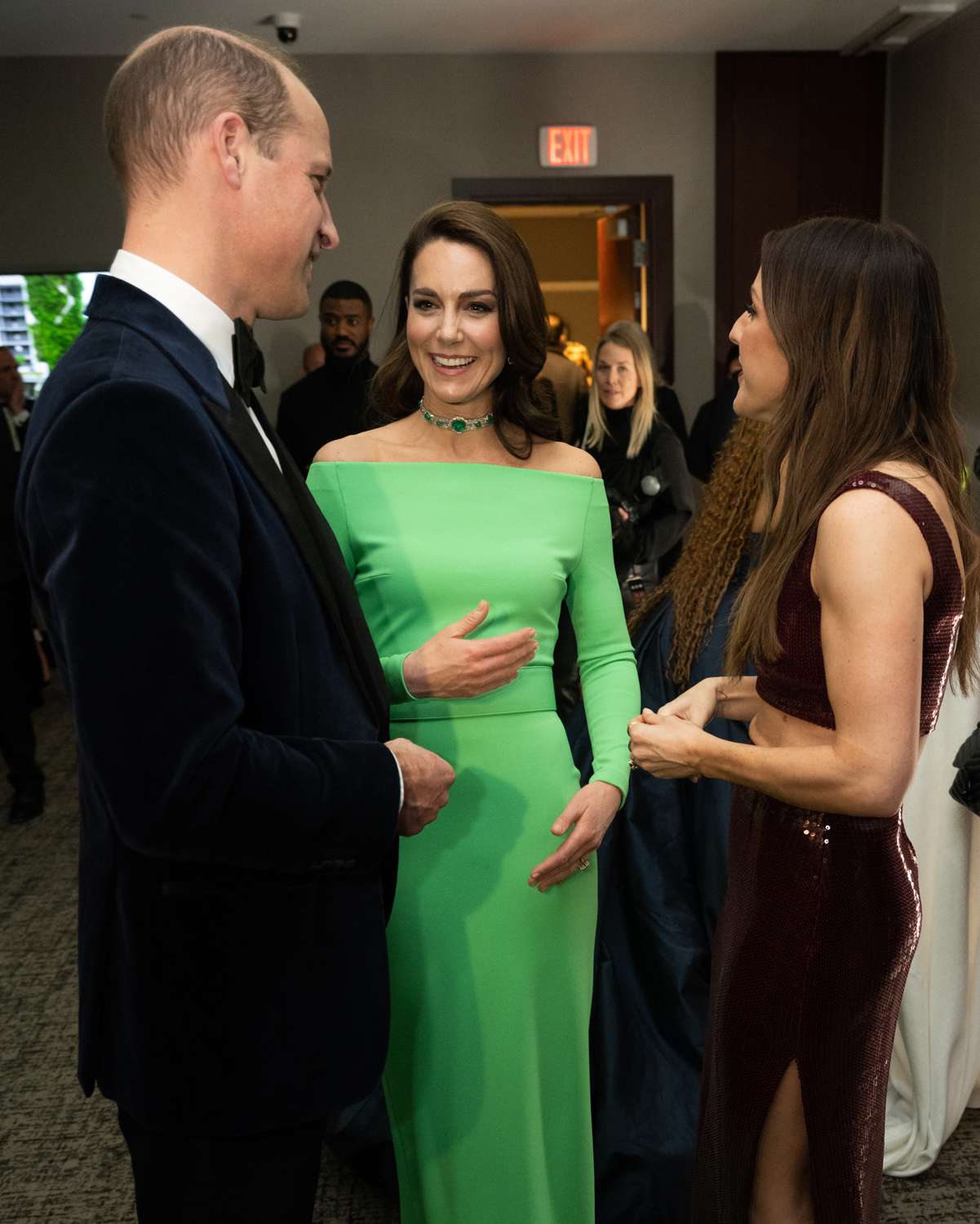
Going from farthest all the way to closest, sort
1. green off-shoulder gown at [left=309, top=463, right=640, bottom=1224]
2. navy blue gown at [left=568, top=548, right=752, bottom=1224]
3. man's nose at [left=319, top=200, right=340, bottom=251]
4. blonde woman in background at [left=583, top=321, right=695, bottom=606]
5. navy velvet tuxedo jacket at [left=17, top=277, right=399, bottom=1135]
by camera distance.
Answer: blonde woman in background at [left=583, top=321, right=695, bottom=606]
navy blue gown at [left=568, top=548, right=752, bottom=1224]
green off-shoulder gown at [left=309, top=463, right=640, bottom=1224]
man's nose at [left=319, top=200, right=340, bottom=251]
navy velvet tuxedo jacket at [left=17, top=277, right=399, bottom=1135]

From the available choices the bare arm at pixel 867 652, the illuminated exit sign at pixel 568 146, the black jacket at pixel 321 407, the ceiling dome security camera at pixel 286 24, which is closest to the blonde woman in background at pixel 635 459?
the black jacket at pixel 321 407

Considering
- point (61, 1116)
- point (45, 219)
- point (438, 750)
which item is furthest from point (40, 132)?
point (438, 750)

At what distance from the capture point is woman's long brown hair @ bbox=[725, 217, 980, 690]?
1.32 metres

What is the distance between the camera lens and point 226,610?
0.95m

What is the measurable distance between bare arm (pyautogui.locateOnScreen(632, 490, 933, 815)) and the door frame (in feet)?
18.6

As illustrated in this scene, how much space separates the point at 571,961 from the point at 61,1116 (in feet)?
5.26

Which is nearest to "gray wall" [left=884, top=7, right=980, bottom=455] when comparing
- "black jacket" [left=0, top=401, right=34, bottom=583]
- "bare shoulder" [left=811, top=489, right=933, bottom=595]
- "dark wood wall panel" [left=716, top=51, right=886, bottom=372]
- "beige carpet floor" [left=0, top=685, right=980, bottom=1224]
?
"dark wood wall panel" [left=716, top=51, right=886, bottom=372]

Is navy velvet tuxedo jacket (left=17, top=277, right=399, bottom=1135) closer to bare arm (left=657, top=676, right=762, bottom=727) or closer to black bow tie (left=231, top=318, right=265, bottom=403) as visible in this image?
black bow tie (left=231, top=318, right=265, bottom=403)

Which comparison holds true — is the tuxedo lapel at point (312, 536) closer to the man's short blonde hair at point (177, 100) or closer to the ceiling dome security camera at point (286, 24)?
the man's short blonde hair at point (177, 100)

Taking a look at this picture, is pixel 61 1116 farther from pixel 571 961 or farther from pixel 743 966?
pixel 743 966

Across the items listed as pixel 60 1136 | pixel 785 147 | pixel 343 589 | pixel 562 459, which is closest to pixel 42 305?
pixel 785 147

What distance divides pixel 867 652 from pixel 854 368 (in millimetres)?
352

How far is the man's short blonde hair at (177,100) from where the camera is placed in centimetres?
104

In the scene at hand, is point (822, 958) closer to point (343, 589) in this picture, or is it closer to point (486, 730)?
point (486, 730)
